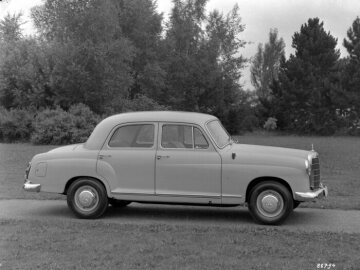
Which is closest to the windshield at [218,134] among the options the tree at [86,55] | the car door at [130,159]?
the car door at [130,159]

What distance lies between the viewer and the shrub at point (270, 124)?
50.5 metres

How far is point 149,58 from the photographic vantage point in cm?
4319

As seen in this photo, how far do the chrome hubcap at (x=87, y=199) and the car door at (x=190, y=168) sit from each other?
102cm

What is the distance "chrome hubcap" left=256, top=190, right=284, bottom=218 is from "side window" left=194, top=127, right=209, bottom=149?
3.88 feet

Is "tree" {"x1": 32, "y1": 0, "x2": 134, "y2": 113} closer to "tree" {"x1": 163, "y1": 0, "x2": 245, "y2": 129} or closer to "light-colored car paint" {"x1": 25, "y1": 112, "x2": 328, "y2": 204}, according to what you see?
"tree" {"x1": 163, "y1": 0, "x2": 245, "y2": 129}

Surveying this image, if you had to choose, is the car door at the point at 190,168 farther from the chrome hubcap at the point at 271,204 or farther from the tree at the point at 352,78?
the tree at the point at 352,78

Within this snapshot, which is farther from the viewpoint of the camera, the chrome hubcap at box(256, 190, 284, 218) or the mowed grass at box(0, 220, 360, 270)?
the chrome hubcap at box(256, 190, 284, 218)

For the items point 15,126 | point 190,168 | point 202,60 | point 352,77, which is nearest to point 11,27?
point 202,60

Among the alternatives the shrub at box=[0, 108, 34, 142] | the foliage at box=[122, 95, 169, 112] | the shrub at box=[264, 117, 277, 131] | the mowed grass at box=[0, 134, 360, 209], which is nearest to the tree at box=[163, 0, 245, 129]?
the shrub at box=[264, 117, 277, 131]

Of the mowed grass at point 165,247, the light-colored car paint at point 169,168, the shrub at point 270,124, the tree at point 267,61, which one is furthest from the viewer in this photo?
the tree at point 267,61

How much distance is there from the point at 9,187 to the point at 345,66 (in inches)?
1652

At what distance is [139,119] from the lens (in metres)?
8.98

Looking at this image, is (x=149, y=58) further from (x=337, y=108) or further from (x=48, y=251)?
(x=48, y=251)

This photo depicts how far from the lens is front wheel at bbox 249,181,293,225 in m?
8.24
